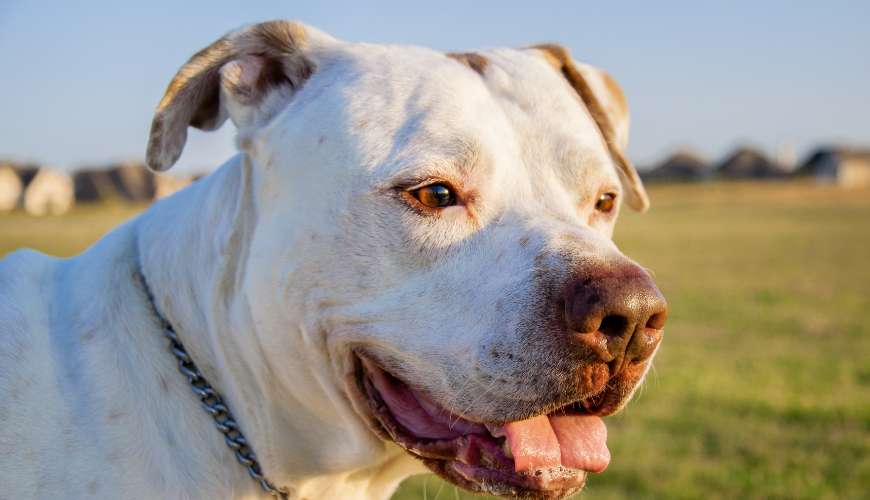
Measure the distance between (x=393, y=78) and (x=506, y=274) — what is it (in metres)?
0.81

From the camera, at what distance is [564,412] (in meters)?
2.10

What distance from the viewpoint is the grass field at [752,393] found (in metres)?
4.18

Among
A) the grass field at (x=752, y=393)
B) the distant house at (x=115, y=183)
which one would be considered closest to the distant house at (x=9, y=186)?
the distant house at (x=115, y=183)

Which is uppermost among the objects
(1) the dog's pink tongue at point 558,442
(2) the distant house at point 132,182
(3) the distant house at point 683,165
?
(1) the dog's pink tongue at point 558,442

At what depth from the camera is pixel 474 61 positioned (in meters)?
2.54

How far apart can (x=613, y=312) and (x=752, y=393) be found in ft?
16.0

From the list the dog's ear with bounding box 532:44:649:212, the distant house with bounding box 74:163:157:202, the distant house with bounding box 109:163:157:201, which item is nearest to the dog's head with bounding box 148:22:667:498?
the dog's ear with bounding box 532:44:649:212

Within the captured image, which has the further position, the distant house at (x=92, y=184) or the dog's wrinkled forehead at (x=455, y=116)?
the distant house at (x=92, y=184)

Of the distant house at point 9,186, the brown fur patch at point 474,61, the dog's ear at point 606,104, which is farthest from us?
the distant house at point 9,186

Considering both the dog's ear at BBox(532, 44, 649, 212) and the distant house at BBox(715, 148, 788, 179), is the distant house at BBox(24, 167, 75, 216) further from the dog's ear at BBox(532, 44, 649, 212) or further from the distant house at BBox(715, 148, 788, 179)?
the distant house at BBox(715, 148, 788, 179)

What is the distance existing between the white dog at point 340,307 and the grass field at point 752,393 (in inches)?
44.8

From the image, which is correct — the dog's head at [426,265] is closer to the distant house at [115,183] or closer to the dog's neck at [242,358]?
the dog's neck at [242,358]

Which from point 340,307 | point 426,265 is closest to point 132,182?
point 340,307

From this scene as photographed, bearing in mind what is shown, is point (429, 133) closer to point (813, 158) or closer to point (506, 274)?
point (506, 274)
